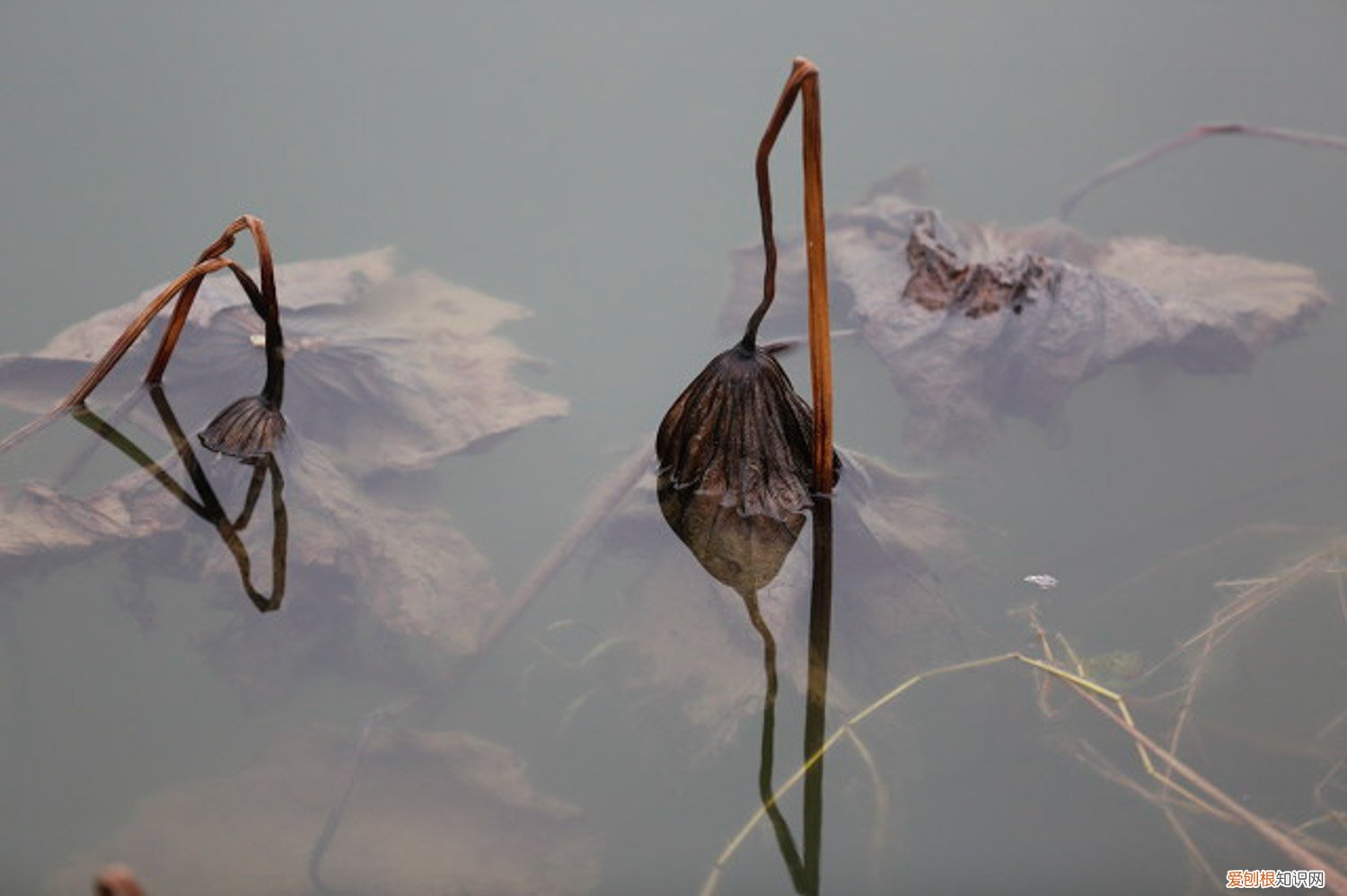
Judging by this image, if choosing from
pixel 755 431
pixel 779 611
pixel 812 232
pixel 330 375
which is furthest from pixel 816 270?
pixel 330 375

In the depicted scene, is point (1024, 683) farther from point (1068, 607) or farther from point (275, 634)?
point (275, 634)

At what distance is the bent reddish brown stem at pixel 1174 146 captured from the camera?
12.0 feet

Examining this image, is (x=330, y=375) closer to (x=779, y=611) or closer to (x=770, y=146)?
(x=779, y=611)

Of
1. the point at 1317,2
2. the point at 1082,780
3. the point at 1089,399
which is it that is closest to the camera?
the point at 1082,780

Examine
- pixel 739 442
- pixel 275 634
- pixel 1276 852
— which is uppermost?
pixel 739 442

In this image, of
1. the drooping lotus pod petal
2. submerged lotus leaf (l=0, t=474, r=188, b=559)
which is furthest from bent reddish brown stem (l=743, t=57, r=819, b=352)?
submerged lotus leaf (l=0, t=474, r=188, b=559)

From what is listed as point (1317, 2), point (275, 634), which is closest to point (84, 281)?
point (275, 634)

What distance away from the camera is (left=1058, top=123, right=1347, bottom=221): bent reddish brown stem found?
3654mm

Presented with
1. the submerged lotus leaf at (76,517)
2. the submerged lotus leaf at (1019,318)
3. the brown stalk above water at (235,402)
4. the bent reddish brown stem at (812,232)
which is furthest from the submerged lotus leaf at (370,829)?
the submerged lotus leaf at (1019,318)

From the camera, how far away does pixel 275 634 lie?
233 cm

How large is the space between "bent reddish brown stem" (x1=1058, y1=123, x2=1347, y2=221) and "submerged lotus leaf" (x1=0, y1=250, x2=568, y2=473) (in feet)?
5.96

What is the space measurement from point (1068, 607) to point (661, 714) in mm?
900

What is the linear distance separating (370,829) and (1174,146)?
3.29 meters

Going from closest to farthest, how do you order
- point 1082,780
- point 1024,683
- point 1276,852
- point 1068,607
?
point 1276,852 → point 1082,780 → point 1024,683 → point 1068,607
